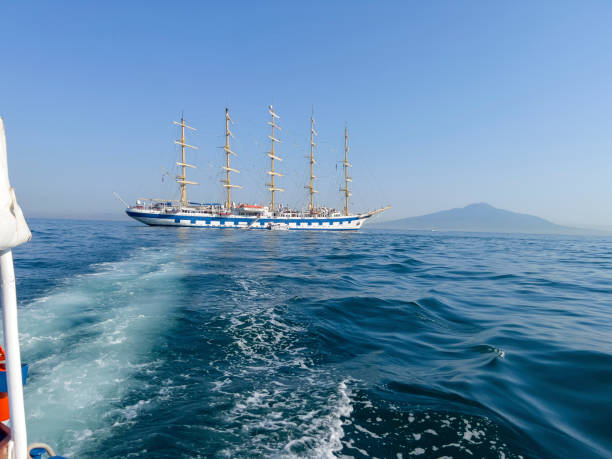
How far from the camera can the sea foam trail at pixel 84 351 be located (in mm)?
3853

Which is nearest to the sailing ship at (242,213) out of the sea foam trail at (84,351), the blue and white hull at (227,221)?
the blue and white hull at (227,221)

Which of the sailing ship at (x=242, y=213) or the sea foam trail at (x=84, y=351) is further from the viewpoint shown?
the sailing ship at (x=242, y=213)

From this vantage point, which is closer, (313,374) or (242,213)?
(313,374)

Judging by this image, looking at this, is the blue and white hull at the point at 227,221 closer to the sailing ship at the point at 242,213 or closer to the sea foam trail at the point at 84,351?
the sailing ship at the point at 242,213

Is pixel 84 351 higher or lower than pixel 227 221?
lower

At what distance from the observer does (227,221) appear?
259ft

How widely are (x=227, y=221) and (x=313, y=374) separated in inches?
3028

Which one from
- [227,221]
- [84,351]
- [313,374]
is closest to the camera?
[313,374]

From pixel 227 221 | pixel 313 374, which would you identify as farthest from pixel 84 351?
pixel 227 221

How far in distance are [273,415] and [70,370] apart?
3920 millimetres

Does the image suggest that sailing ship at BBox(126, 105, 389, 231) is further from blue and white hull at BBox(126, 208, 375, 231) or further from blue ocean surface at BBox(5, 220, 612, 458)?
blue ocean surface at BBox(5, 220, 612, 458)

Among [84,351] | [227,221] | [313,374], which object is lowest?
[313,374]

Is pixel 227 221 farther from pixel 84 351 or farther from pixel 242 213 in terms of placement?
pixel 84 351

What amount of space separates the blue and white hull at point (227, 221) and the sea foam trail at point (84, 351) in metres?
66.4
